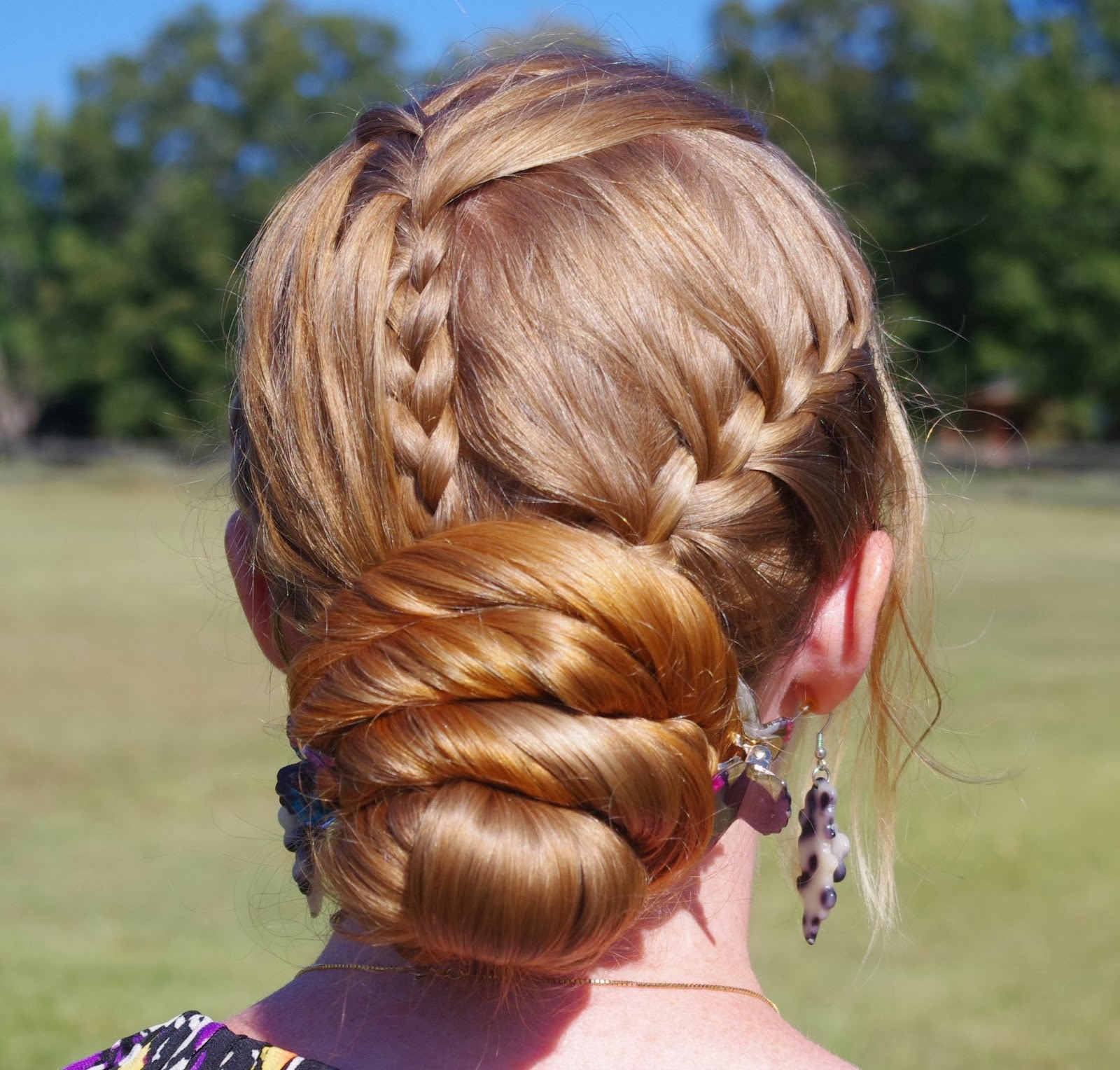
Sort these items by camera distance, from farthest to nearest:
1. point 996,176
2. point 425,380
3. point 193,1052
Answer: point 996,176
point 193,1052
point 425,380

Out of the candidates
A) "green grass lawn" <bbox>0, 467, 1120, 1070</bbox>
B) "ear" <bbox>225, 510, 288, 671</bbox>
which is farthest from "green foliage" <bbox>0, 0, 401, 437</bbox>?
"ear" <bbox>225, 510, 288, 671</bbox>

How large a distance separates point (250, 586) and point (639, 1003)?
2.10ft

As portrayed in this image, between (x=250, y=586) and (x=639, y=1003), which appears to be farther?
(x=250, y=586)

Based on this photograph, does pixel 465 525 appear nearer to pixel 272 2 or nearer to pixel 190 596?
pixel 190 596

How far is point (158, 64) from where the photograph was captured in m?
52.9

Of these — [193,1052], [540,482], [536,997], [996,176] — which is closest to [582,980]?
[536,997]

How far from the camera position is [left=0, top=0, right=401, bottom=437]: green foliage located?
156 ft

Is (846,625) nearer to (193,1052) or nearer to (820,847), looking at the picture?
(820,847)

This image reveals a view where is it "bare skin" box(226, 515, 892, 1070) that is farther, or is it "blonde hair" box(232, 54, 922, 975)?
"bare skin" box(226, 515, 892, 1070)

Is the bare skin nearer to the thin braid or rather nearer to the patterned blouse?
the patterned blouse

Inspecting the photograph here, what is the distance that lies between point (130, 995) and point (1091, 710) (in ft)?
24.3

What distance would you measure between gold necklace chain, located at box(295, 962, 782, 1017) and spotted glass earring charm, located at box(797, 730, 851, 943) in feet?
0.46

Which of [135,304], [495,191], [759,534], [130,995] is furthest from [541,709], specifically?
[135,304]

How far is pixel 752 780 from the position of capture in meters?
1.29
